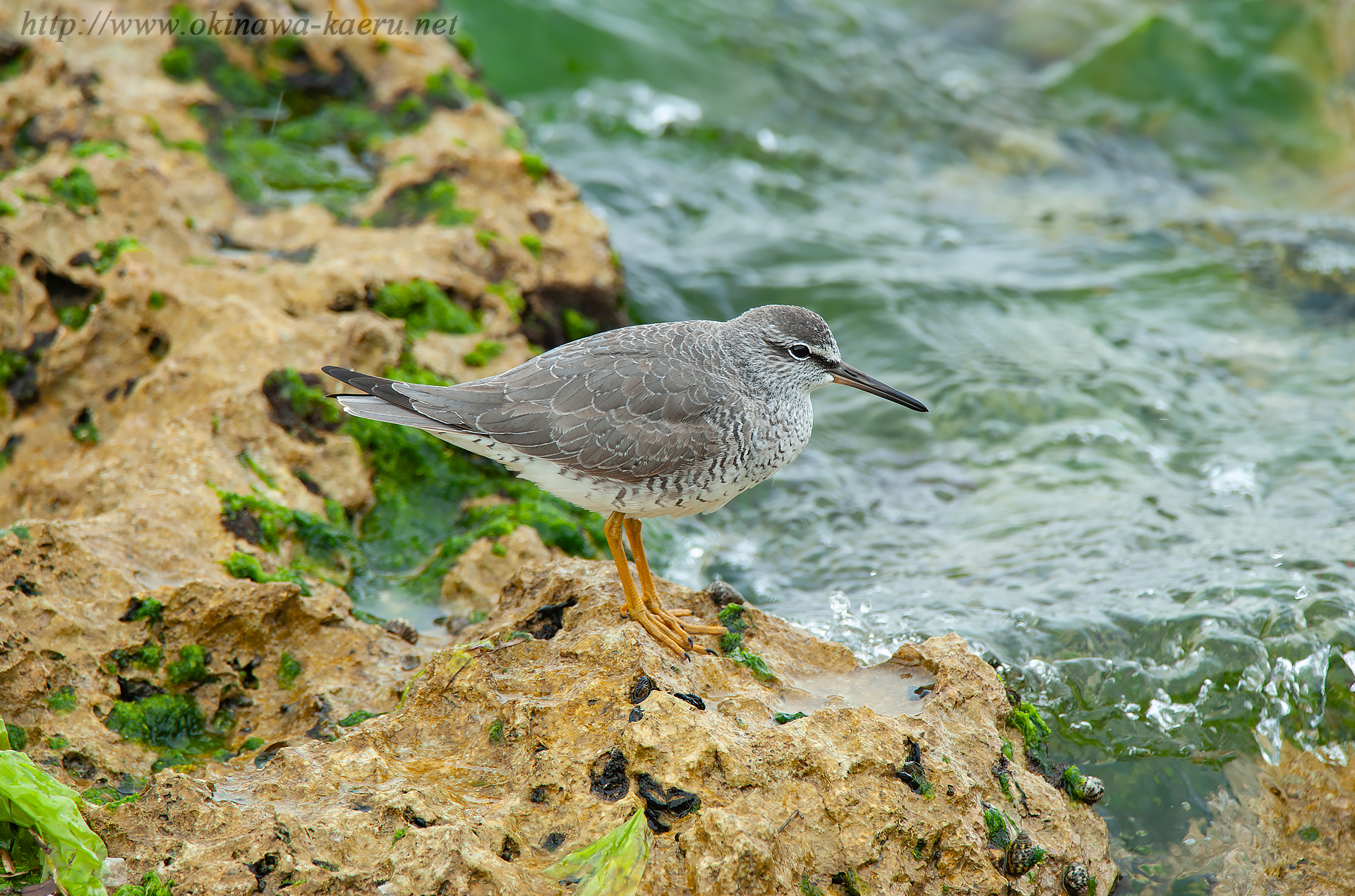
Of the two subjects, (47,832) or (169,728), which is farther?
(169,728)

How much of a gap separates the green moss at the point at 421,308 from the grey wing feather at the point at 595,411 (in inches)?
73.1

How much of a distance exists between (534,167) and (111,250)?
3.02 m

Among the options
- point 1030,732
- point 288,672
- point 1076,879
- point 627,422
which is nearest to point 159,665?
point 288,672

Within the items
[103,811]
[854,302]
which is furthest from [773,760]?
[854,302]

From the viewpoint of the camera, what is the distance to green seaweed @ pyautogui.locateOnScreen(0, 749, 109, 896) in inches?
129

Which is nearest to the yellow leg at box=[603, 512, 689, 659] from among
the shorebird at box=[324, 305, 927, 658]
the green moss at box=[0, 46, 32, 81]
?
the shorebird at box=[324, 305, 927, 658]

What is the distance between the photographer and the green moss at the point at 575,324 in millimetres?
7672

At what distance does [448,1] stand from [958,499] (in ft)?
32.6

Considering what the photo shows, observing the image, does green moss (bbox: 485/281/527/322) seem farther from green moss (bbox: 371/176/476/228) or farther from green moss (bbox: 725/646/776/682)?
green moss (bbox: 725/646/776/682)

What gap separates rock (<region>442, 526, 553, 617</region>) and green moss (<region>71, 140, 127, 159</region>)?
12.0ft

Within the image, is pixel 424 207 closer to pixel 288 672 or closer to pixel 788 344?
pixel 788 344

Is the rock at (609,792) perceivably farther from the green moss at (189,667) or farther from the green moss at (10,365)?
the green moss at (10,365)

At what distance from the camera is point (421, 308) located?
6.87m

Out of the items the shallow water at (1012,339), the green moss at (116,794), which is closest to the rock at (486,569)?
the shallow water at (1012,339)
